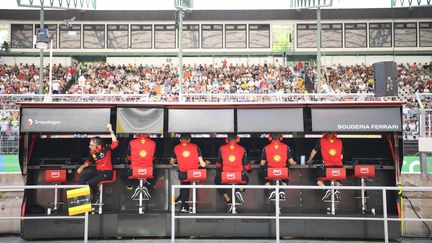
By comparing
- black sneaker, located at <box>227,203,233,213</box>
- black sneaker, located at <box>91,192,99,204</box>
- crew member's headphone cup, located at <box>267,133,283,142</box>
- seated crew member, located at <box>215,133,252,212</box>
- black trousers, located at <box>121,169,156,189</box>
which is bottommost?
black sneaker, located at <box>227,203,233,213</box>

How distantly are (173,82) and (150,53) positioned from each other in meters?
5.39

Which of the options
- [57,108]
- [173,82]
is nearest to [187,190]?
[57,108]

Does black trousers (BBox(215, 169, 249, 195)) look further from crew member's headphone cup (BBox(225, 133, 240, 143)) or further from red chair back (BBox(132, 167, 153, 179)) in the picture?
red chair back (BBox(132, 167, 153, 179))

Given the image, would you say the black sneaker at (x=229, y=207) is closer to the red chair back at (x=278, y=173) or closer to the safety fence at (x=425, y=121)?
the red chair back at (x=278, y=173)

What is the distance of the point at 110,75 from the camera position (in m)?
35.1

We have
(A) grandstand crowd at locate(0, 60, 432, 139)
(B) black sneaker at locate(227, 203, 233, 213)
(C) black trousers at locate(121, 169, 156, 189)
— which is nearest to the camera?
(B) black sneaker at locate(227, 203, 233, 213)

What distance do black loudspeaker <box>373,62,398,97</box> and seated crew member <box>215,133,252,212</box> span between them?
3245 millimetres

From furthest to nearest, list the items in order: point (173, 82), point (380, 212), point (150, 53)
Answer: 1. point (150, 53)
2. point (173, 82)
3. point (380, 212)

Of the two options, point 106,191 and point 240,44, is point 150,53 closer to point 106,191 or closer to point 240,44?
point 240,44

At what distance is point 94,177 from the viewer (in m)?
8.99

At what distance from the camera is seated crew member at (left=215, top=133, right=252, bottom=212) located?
356 inches

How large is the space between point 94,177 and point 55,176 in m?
0.95

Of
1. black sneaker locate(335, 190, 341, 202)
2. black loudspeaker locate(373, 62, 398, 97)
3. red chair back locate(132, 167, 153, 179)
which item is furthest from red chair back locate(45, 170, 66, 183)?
black loudspeaker locate(373, 62, 398, 97)

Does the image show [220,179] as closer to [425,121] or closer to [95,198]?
[95,198]
